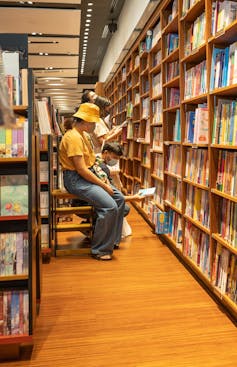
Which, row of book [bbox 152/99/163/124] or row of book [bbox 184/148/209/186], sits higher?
row of book [bbox 152/99/163/124]

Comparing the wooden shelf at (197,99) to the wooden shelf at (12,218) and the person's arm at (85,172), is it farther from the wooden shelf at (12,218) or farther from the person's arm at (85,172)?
the wooden shelf at (12,218)

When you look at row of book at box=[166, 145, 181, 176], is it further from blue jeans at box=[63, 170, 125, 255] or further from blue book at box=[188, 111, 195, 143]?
blue jeans at box=[63, 170, 125, 255]

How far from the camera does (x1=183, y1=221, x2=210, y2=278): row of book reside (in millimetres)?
2624

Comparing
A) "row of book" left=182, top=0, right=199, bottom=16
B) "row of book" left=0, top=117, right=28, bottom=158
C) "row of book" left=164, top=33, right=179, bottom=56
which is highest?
"row of book" left=182, top=0, right=199, bottom=16

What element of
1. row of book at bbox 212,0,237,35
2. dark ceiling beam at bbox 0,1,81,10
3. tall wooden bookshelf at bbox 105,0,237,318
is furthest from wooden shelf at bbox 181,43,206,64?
dark ceiling beam at bbox 0,1,81,10

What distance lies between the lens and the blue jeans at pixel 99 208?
324cm

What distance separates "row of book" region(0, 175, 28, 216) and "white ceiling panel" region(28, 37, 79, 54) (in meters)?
5.37

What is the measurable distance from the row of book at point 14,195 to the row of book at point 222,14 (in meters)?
1.50

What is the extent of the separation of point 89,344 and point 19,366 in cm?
37

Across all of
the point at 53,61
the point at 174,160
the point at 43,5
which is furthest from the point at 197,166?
the point at 53,61

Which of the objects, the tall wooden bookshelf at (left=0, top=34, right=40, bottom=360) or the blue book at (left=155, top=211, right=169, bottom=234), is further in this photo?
the blue book at (left=155, top=211, right=169, bottom=234)

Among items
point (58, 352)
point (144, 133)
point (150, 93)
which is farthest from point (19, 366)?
point (144, 133)

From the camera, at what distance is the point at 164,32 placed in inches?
139

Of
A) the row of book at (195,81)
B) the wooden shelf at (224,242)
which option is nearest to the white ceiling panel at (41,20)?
the row of book at (195,81)
